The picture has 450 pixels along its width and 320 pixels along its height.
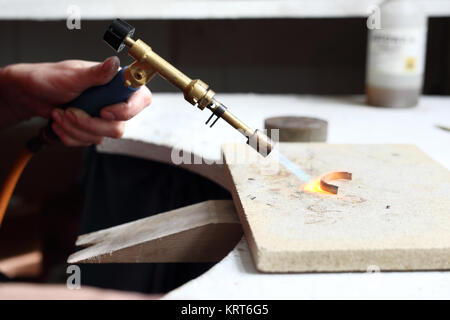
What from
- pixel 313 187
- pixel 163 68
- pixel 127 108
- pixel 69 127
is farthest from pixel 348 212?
pixel 69 127

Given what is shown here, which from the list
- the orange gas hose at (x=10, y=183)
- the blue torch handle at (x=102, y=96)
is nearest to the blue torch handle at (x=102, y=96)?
the blue torch handle at (x=102, y=96)

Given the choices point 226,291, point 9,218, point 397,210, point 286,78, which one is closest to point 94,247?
point 226,291

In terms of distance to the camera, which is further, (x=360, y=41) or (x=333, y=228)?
(x=360, y=41)

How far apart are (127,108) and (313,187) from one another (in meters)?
0.32

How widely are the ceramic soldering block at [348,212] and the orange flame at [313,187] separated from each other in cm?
1

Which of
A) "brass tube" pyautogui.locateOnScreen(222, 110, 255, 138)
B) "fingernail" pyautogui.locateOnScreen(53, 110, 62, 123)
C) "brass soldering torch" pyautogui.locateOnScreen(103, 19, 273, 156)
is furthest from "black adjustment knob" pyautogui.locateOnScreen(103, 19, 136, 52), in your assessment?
"fingernail" pyautogui.locateOnScreen(53, 110, 62, 123)

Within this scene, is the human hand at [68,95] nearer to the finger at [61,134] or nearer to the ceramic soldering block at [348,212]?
the finger at [61,134]

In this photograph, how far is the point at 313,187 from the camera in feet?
2.15

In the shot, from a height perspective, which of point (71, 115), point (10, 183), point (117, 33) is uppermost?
point (117, 33)

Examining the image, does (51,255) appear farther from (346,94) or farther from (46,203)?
(346,94)

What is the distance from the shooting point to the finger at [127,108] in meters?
0.79

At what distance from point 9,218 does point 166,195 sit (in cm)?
66

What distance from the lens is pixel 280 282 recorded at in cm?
49

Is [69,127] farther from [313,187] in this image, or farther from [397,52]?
[397,52]
